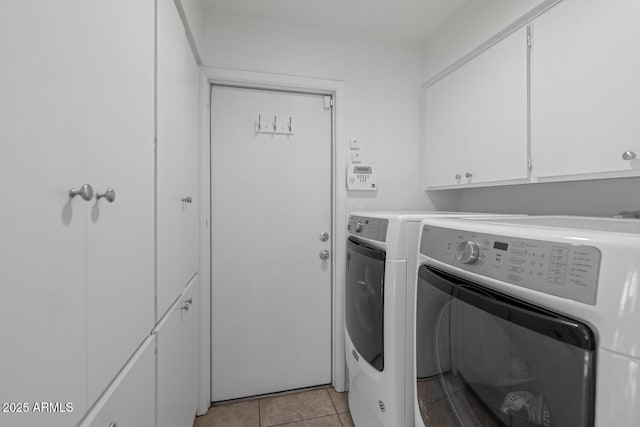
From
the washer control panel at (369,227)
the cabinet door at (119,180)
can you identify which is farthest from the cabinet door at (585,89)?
the cabinet door at (119,180)

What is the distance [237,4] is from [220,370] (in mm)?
2403

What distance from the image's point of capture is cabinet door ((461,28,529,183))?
1.36 m

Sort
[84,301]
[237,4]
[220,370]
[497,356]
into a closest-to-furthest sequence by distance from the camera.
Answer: [84,301]
[497,356]
[237,4]
[220,370]

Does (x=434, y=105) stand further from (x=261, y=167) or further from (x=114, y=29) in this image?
(x=114, y=29)

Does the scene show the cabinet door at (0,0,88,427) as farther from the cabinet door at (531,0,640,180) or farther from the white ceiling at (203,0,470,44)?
the cabinet door at (531,0,640,180)

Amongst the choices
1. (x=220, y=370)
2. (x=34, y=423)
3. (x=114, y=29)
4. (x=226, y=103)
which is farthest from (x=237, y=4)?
(x=220, y=370)

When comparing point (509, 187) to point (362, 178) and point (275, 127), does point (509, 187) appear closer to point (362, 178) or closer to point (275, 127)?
point (362, 178)

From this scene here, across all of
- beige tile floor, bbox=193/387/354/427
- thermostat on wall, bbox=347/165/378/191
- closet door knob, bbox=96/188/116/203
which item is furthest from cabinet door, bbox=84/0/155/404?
thermostat on wall, bbox=347/165/378/191

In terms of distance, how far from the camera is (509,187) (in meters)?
1.79

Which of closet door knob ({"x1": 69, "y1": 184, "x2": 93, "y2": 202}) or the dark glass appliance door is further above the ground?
closet door knob ({"x1": 69, "y1": 184, "x2": 93, "y2": 202})

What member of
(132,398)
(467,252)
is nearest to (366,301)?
(467,252)

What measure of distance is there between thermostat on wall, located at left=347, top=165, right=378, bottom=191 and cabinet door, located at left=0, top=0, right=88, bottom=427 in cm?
158

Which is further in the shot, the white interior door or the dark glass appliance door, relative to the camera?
the white interior door

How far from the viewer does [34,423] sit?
0.42 metres
